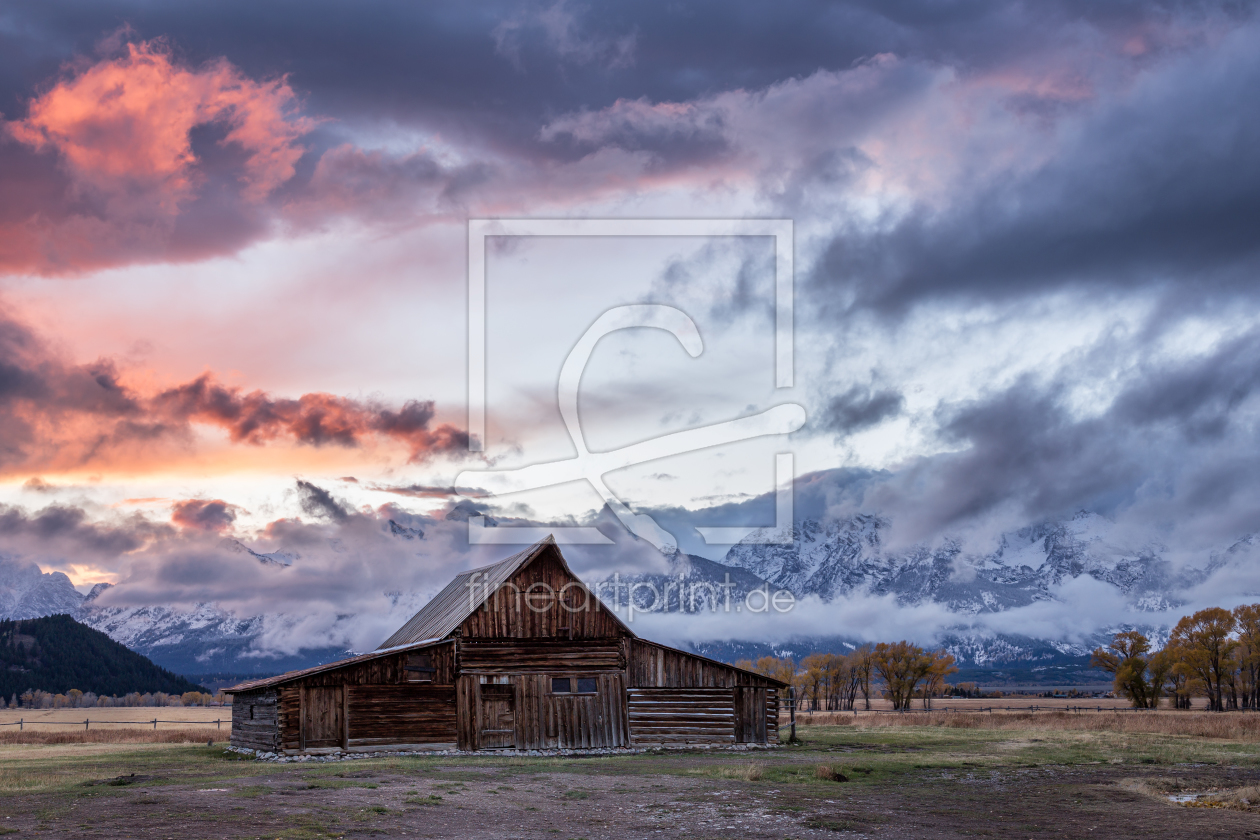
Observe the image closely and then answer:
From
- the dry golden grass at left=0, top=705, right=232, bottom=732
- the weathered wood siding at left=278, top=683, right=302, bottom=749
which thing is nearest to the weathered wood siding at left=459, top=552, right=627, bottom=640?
the weathered wood siding at left=278, top=683, right=302, bottom=749

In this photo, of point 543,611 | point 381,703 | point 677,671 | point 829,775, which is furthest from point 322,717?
point 829,775

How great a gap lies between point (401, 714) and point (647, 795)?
52.6 ft

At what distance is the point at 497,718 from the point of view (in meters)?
36.8

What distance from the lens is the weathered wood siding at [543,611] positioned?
37.3 meters

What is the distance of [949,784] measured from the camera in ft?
84.0

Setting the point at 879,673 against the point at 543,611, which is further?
the point at 879,673

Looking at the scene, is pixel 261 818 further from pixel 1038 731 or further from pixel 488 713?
pixel 1038 731

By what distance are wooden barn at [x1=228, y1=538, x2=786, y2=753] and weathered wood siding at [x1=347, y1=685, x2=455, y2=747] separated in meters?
0.04

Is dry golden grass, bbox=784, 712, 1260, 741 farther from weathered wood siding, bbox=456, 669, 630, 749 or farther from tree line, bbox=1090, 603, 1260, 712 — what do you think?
tree line, bbox=1090, 603, 1260, 712

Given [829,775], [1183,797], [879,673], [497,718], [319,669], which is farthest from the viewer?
[879,673]

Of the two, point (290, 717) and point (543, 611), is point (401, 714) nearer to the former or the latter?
point (290, 717)

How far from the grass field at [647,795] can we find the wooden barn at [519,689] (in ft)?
8.99

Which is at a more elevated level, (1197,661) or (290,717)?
(290,717)

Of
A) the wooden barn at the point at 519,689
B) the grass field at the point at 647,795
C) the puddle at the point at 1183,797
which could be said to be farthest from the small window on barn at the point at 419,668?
the puddle at the point at 1183,797
